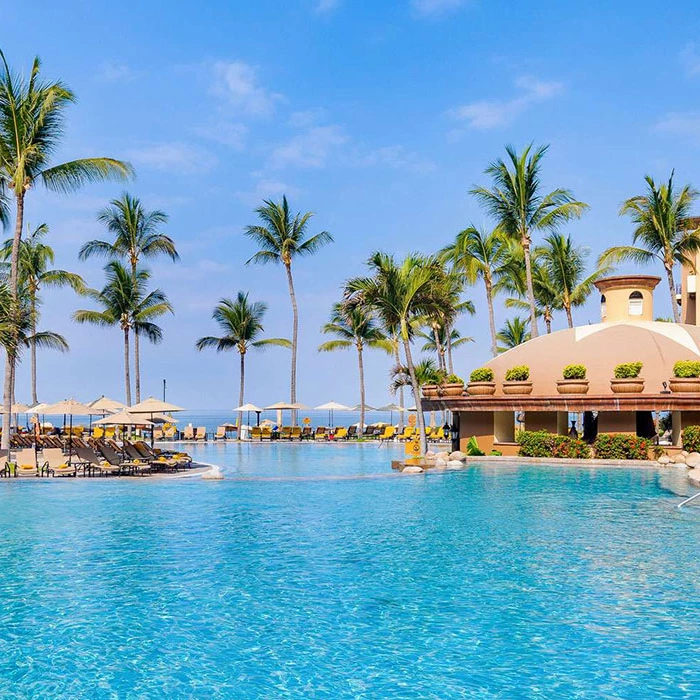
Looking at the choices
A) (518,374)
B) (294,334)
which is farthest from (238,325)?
(518,374)

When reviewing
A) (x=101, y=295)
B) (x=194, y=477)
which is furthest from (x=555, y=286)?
(x=194, y=477)

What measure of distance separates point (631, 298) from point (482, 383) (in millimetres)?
8215

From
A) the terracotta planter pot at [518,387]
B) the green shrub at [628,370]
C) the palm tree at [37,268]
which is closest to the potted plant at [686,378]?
the green shrub at [628,370]

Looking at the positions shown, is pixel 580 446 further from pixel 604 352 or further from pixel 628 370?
pixel 604 352

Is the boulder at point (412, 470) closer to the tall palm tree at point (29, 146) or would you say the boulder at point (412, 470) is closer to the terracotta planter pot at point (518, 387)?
the terracotta planter pot at point (518, 387)

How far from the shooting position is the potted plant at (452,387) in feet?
96.3

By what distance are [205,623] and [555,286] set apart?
41070 mm

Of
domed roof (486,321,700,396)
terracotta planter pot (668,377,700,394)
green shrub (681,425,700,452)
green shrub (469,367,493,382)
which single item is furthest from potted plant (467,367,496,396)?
green shrub (681,425,700,452)

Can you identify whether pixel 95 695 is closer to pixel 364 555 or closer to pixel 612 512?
pixel 364 555

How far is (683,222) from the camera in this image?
122 feet

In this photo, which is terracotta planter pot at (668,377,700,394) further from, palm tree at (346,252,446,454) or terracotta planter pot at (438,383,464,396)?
palm tree at (346,252,446,454)

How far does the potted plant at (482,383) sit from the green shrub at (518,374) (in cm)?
76

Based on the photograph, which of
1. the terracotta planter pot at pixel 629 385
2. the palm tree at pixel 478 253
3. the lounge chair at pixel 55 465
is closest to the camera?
the lounge chair at pixel 55 465

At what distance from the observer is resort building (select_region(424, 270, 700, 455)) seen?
1024 inches
